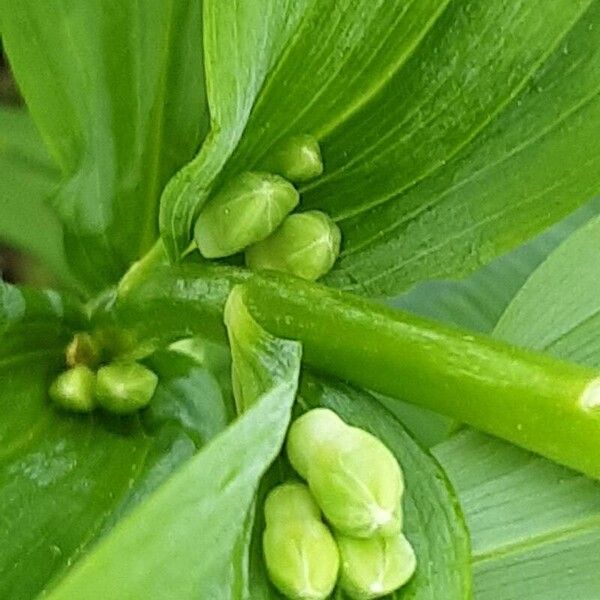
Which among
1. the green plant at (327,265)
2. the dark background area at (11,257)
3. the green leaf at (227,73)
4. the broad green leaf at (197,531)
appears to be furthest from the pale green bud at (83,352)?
the dark background area at (11,257)

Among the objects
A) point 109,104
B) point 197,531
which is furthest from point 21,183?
point 197,531

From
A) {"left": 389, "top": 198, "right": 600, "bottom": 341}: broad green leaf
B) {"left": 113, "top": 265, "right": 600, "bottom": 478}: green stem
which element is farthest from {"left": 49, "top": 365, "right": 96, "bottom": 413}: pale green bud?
{"left": 389, "top": 198, "right": 600, "bottom": 341}: broad green leaf

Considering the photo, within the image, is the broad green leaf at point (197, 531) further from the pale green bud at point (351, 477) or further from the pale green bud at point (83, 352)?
the pale green bud at point (83, 352)

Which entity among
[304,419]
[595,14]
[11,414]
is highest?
[595,14]

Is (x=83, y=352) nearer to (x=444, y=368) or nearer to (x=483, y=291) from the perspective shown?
(x=444, y=368)

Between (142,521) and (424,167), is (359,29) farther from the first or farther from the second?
(142,521)

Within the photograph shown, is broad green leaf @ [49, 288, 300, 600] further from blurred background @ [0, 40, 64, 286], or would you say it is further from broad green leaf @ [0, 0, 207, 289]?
blurred background @ [0, 40, 64, 286]

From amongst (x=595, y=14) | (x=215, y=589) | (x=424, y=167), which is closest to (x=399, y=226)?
(x=424, y=167)
